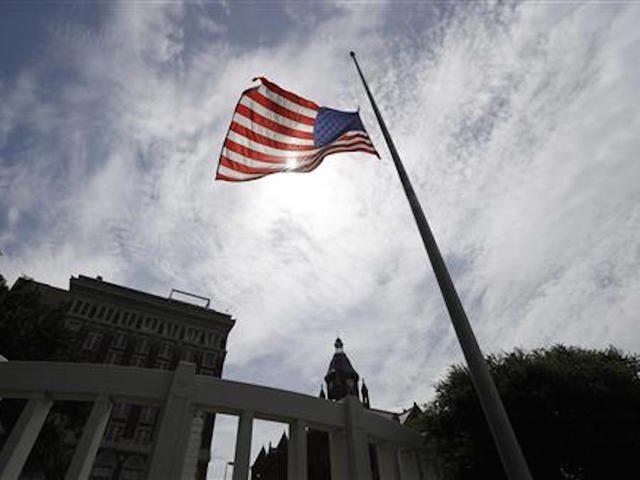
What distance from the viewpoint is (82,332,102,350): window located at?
51156 millimetres

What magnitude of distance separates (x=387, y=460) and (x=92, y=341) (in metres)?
51.0

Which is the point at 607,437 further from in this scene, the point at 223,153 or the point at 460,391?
the point at 223,153

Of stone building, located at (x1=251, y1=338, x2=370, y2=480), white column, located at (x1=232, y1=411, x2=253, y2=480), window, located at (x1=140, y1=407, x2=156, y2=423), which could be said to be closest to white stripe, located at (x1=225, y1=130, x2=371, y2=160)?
white column, located at (x1=232, y1=411, x2=253, y2=480)

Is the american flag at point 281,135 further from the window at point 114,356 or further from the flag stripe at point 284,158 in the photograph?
the window at point 114,356

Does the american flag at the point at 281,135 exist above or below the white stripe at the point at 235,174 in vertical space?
above

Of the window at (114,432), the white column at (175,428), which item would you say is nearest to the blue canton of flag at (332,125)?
the white column at (175,428)

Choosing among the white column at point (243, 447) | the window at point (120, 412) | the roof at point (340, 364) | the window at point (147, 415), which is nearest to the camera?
the white column at point (243, 447)

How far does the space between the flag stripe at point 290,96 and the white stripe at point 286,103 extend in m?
0.08

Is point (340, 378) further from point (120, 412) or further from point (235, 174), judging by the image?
point (235, 174)

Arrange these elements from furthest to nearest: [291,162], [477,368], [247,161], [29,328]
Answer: [29,328]
[291,162]
[247,161]
[477,368]

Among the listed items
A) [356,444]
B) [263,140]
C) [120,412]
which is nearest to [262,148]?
[263,140]

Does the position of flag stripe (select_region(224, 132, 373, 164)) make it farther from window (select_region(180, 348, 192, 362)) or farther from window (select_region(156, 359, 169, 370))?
window (select_region(156, 359, 169, 370))

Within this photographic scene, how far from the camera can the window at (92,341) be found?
51156 mm

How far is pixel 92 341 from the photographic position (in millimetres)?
51656
